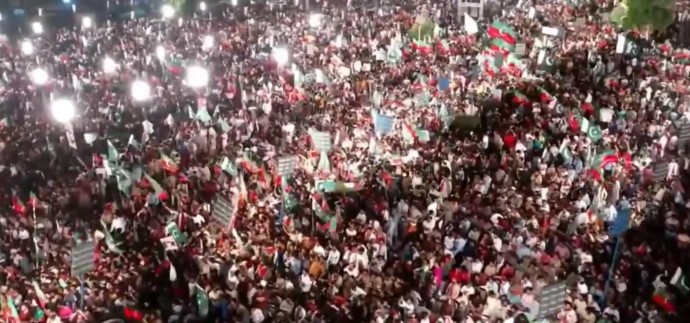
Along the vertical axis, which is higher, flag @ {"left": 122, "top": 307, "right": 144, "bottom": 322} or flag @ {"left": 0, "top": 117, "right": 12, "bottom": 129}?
flag @ {"left": 122, "top": 307, "right": 144, "bottom": 322}

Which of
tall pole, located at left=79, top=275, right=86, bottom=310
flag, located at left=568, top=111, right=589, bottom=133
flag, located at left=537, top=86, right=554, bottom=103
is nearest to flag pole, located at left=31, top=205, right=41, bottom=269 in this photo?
tall pole, located at left=79, top=275, right=86, bottom=310

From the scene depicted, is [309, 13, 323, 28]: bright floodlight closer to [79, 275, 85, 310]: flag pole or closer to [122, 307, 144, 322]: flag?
[79, 275, 85, 310]: flag pole

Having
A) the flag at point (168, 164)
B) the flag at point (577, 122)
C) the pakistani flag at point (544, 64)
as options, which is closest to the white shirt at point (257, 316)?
the flag at point (168, 164)

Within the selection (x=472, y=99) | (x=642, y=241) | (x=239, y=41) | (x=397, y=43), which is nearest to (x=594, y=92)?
(x=472, y=99)

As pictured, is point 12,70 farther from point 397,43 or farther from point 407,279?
point 407,279

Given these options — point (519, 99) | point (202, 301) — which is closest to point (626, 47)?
point (519, 99)
